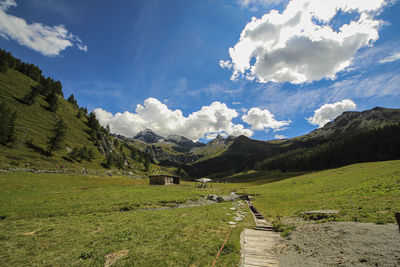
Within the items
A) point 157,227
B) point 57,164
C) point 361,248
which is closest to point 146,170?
Answer: point 57,164

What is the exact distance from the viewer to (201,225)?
16.2m

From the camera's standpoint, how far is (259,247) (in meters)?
10.9

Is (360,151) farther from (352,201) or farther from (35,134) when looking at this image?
(35,134)

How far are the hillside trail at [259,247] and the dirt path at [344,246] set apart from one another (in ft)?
1.83

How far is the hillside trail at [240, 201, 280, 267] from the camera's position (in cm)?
887

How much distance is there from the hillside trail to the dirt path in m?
0.56

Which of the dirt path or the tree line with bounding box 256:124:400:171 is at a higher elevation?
the tree line with bounding box 256:124:400:171

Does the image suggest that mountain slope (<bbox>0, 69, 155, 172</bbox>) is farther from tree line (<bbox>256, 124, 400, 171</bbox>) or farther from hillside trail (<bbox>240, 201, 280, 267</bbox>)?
tree line (<bbox>256, 124, 400, 171</bbox>)

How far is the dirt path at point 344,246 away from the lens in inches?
305

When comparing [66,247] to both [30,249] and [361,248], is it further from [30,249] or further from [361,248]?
[361,248]

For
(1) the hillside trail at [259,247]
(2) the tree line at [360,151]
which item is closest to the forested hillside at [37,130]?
(1) the hillside trail at [259,247]

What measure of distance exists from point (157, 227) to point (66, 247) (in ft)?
22.6

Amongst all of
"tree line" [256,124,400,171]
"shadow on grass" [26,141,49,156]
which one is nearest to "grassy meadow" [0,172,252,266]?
"shadow on grass" [26,141,49,156]

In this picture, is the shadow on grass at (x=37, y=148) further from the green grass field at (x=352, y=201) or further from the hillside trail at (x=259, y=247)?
the hillside trail at (x=259, y=247)
